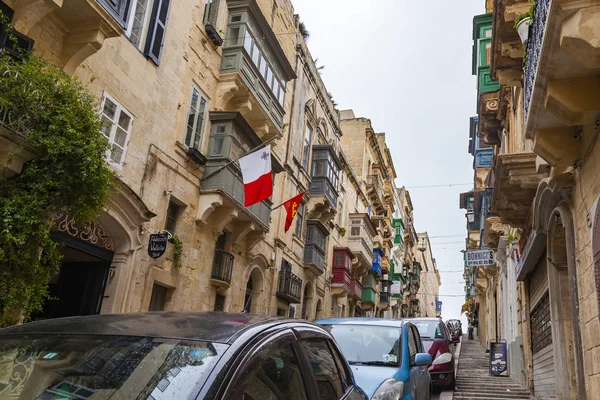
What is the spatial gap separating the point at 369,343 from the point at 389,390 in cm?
140

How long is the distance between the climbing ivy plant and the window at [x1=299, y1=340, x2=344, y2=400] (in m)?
5.60

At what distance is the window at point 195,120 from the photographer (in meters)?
15.0

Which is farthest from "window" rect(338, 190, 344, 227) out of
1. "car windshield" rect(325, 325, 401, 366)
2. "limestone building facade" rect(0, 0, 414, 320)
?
"car windshield" rect(325, 325, 401, 366)

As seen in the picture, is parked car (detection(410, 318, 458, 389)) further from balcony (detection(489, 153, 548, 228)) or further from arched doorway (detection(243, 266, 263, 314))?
arched doorway (detection(243, 266, 263, 314))

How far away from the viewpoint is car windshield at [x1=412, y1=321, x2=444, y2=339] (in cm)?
1260

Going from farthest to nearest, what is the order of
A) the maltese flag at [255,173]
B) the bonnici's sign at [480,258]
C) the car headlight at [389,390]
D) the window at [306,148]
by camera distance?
the window at [306,148]
the bonnici's sign at [480,258]
the maltese flag at [255,173]
the car headlight at [389,390]

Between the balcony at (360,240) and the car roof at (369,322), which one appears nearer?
the car roof at (369,322)

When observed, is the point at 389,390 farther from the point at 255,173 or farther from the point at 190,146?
the point at 190,146

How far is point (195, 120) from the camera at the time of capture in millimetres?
15312

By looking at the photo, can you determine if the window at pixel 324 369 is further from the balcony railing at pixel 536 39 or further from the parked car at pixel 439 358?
the parked car at pixel 439 358

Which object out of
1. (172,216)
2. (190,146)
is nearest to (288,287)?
(172,216)

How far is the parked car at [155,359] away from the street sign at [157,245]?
961 cm

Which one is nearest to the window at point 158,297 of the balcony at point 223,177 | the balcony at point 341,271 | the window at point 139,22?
the balcony at point 223,177

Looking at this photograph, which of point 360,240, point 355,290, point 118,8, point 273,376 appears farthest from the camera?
point 360,240
